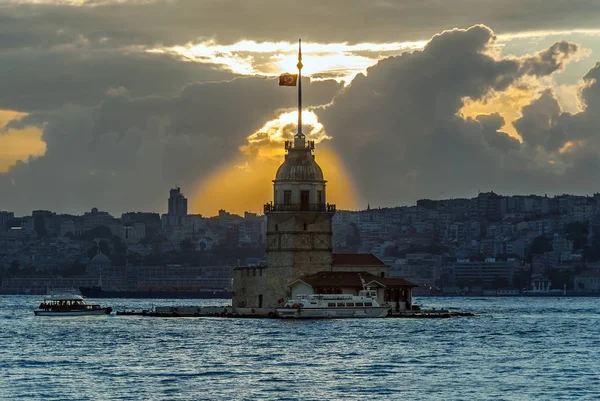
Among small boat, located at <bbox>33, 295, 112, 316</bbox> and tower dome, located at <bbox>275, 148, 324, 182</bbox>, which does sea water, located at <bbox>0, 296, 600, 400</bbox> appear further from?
small boat, located at <bbox>33, 295, 112, 316</bbox>

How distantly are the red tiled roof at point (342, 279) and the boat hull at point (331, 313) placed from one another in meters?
2.00

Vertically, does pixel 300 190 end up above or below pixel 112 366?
above

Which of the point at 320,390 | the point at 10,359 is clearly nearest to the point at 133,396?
the point at 320,390

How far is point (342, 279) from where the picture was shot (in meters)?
96.6

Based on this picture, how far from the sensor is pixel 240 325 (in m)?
89.8

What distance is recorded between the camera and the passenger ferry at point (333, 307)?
3664 inches

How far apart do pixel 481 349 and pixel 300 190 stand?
1180 inches

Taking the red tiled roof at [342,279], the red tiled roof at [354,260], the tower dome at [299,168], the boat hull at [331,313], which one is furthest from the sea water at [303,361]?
the tower dome at [299,168]

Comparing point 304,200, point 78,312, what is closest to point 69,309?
point 78,312

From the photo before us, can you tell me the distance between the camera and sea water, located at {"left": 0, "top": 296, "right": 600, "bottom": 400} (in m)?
52.8

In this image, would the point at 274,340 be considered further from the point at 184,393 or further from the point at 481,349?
the point at 184,393

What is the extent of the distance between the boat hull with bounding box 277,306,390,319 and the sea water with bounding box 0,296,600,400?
1.34 meters

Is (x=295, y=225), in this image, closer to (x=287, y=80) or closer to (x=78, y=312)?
(x=287, y=80)

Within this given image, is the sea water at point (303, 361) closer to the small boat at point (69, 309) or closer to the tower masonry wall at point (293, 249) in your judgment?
the tower masonry wall at point (293, 249)
